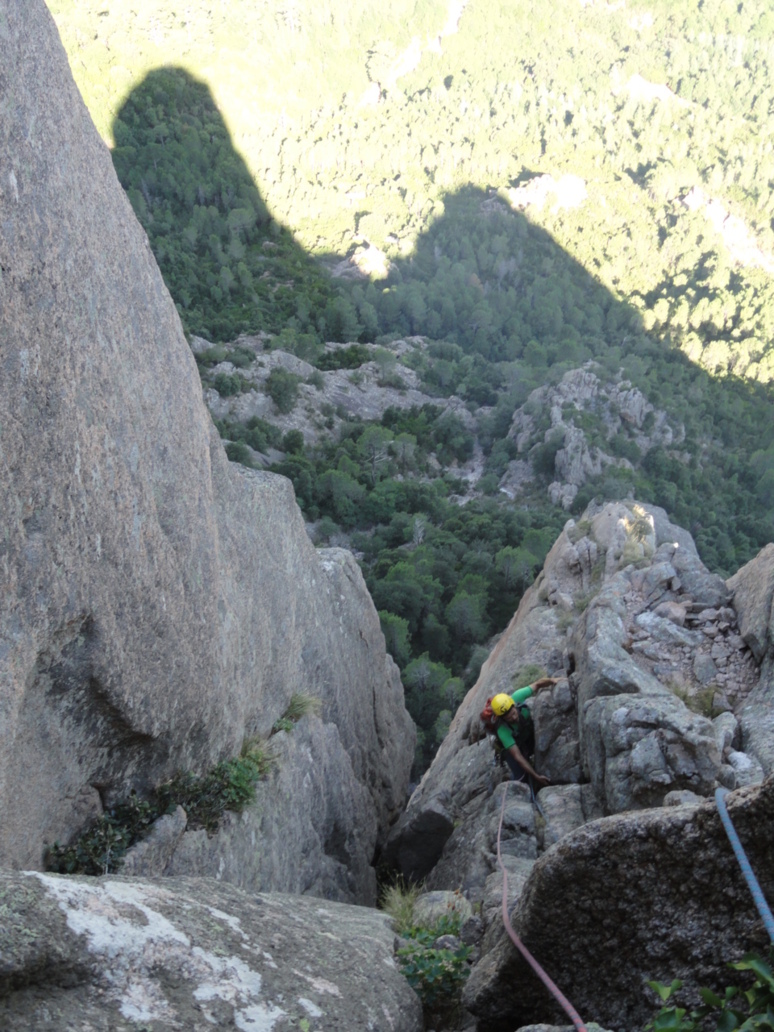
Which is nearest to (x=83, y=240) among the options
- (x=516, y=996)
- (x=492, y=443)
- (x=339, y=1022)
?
(x=339, y=1022)

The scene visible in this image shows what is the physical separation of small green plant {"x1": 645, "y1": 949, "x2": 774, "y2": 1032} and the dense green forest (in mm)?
37379

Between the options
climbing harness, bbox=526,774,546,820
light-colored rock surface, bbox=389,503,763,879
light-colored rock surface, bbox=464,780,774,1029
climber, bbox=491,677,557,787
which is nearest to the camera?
light-colored rock surface, bbox=464,780,774,1029

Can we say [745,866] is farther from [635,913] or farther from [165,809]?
[165,809]

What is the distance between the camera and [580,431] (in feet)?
275

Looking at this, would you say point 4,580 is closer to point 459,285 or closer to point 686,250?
point 459,285

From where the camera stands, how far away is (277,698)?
38.6 feet

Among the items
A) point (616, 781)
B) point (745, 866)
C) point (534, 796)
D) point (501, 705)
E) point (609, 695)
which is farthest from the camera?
point (501, 705)

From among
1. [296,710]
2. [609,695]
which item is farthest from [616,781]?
[296,710]

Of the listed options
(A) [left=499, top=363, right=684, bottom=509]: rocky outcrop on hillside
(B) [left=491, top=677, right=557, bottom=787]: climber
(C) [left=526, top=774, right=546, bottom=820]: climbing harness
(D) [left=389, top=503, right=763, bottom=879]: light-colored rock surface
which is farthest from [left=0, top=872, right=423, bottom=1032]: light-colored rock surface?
(A) [left=499, top=363, right=684, bottom=509]: rocky outcrop on hillside

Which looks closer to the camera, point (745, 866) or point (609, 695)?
point (745, 866)

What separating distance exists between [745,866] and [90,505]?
17.6ft

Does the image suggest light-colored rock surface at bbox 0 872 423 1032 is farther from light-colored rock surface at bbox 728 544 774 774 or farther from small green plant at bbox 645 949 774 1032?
light-colored rock surface at bbox 728 544 774 774

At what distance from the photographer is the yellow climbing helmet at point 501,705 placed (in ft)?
39.3

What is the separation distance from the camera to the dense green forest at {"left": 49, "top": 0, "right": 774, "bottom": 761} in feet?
238
